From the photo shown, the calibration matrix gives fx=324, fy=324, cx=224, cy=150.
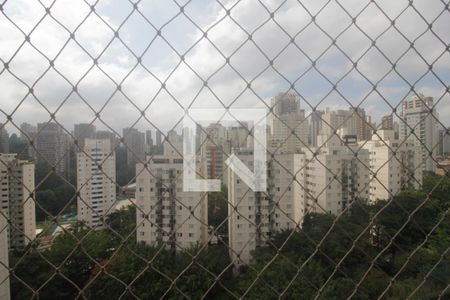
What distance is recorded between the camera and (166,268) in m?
2.66

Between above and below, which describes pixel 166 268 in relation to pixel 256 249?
below

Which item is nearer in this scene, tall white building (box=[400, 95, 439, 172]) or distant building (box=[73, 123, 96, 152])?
distant building (box=[73, 123, 96, 152])

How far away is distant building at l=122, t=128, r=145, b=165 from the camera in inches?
26.7

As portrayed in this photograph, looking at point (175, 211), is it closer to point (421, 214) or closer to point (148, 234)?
point (148, 234)

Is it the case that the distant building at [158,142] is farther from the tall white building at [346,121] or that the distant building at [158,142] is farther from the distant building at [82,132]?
the tall white building at [346,121]

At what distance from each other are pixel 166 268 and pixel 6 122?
7.58ft

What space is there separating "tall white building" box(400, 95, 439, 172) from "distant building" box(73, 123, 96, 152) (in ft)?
2.51

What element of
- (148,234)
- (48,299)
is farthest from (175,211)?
(48,299)

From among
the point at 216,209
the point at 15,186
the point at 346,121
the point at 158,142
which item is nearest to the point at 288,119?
the point at 346,121

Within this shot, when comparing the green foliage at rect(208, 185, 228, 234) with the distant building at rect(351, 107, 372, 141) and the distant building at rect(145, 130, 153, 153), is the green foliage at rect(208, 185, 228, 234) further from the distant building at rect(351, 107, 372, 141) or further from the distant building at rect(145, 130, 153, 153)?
the distant building at rect(351, 107, 372, 141)

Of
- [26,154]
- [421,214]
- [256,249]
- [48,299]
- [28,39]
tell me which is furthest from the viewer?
[421,214]

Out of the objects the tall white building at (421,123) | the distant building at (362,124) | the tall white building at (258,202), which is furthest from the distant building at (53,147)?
the tall white building at (421,123)

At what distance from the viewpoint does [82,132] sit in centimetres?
68

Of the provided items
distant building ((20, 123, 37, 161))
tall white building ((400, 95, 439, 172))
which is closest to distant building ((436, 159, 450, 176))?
tall white building ((400, 95, 439, 172))
